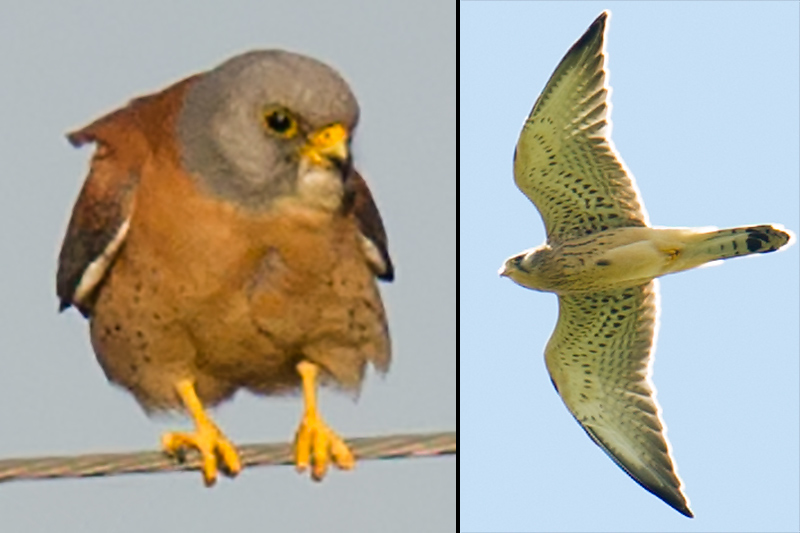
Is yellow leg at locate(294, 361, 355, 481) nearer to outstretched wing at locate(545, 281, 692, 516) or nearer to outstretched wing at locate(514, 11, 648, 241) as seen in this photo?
outstretched wing at locate(514, 11, 648, 241)

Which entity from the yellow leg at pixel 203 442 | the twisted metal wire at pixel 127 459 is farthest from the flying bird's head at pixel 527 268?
the twisted metal wire at pixel 127 459

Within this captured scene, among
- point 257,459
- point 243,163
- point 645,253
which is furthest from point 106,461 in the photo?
point 645,253

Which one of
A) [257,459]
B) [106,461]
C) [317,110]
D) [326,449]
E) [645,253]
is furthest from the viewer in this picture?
[645,253]

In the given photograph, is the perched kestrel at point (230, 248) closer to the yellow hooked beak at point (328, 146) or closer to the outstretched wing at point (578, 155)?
the yellow hooked beak at point (328, 146)

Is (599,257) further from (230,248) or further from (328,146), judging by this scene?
(328,146)

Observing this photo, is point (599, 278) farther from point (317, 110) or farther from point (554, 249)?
point (317, 110)

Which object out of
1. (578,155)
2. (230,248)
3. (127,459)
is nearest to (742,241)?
(578,155)
